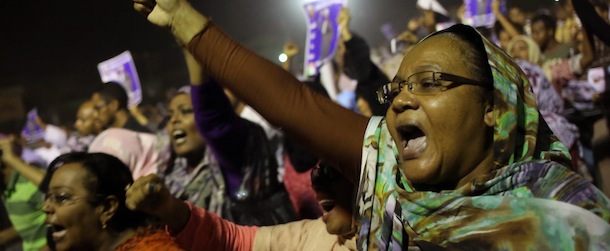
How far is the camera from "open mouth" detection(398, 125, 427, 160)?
103cm

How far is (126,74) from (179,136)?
47 centimetres

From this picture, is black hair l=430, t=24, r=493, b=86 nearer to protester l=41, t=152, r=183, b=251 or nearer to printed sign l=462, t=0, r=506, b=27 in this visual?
protester l=41, t=152, r=183, b=251

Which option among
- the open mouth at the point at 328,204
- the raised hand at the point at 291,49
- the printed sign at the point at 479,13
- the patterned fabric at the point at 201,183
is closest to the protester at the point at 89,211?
the open mouth at the point at 328,204

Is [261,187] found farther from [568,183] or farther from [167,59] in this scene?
[568,183]

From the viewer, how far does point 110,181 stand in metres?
1.94

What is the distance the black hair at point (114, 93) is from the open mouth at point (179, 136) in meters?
0.39

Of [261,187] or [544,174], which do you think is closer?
[544,174]

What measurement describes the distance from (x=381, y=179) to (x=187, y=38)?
0.43 meters

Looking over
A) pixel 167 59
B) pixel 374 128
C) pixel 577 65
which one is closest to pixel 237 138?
pixel 167 59

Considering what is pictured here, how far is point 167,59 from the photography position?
9.53ft

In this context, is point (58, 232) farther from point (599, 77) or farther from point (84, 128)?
point (599, 77)

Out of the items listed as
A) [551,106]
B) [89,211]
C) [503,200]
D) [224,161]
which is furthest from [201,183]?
[503,200]

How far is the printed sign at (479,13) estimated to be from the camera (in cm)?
234

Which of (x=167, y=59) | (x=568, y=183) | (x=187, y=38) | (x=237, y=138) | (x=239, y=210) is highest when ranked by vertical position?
(x=187, y=38)
